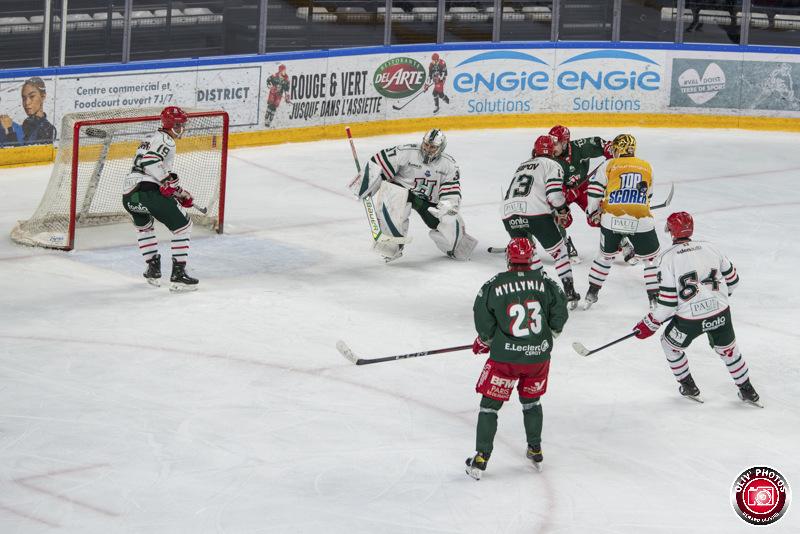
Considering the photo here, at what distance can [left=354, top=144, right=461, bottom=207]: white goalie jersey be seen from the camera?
10.8 m

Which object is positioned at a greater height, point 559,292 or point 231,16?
point 231,16

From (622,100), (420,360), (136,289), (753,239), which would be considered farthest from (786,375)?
(622,100)

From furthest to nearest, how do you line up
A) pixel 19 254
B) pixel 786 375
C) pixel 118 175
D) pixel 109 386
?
1. pixel 118 175
2. pixel 19 254
3. pixel 786 375
4. pixel 109 386

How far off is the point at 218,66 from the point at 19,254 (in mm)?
4386

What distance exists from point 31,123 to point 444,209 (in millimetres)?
4649

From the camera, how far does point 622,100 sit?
16.7 metres

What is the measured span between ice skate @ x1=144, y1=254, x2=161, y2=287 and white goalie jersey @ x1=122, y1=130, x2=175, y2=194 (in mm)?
539

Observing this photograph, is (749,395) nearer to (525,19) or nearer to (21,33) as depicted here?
(21,33)

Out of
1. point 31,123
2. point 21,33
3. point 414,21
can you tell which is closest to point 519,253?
point 31,123

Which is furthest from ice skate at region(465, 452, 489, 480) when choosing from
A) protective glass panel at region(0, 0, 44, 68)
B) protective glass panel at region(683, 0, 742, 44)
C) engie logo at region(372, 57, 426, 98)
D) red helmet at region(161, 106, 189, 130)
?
protective glass panel at region(683, 0, 742, 44)

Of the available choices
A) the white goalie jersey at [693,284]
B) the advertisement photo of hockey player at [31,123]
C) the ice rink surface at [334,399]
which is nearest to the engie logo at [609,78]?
the ice rink surface at [334,399]

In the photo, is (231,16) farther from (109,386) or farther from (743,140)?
(109,386)

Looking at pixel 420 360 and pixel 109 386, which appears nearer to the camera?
pixel 109 386

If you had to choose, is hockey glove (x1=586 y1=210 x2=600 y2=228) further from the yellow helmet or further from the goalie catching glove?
the goalie catching glove
